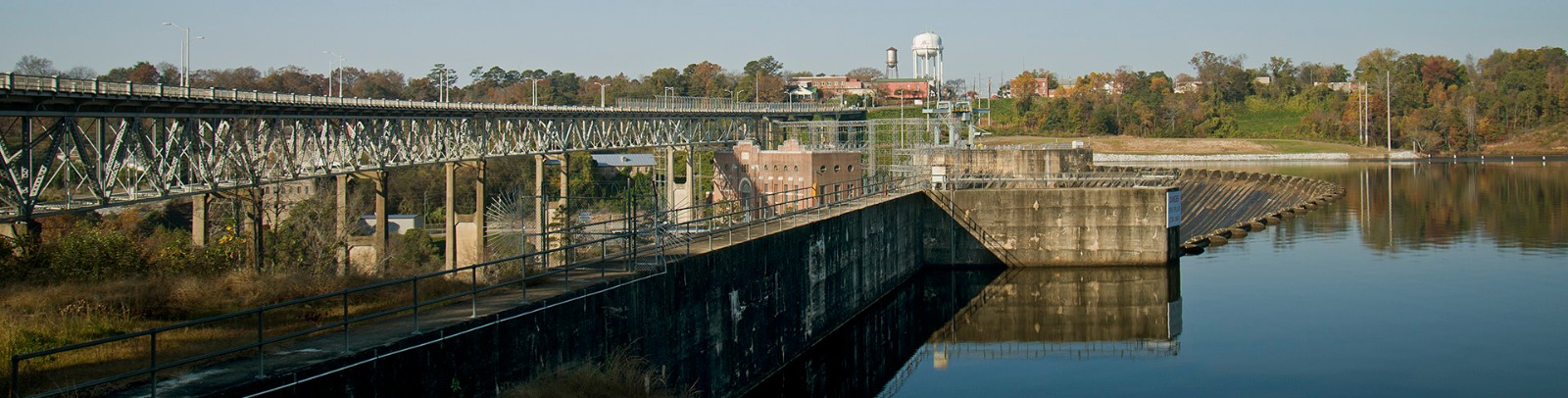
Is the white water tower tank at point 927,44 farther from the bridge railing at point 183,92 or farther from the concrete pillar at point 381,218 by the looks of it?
the concrete pillar at point 381,218

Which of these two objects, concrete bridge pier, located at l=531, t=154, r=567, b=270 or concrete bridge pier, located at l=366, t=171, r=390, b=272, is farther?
concrete bridge pier, located at l=366, t=171, r=390, b=272

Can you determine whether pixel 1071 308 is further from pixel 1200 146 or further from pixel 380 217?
pixel 1200 146

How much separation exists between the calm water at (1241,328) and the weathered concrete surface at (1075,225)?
4.09ft

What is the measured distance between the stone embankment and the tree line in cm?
6218

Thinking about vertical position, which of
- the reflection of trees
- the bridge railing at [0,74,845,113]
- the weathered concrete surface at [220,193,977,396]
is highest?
the bridge railing at [0,74,845,113]

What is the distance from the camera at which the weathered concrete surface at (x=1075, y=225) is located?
163 feet

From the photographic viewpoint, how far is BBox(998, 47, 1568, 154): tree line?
162m

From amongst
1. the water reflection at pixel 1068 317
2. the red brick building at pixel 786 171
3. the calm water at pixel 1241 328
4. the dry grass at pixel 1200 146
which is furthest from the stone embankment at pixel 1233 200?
the dry grass at pixel 1200 146

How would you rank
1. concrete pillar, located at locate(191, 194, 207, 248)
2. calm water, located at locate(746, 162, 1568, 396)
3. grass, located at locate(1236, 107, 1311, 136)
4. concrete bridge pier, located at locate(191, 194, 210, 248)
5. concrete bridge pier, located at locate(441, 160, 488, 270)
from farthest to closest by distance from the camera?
grass, located at locate(1236, 107, 1311, 136), concrete bridge pier, located at locate(441, 160, 488, 270), concrete bridge pier, located at locate(191, 194, 210, 248), concrete pillar, located at locate(191, 194, 207, 248), calm water, located at locate(746, 162, 1568, 396)

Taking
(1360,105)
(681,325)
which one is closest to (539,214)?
(681,325)

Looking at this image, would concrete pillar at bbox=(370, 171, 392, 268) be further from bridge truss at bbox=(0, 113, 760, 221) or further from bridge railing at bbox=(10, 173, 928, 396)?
bridge railing at bbox=(10, 173, 928, 396)

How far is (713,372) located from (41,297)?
465 inches

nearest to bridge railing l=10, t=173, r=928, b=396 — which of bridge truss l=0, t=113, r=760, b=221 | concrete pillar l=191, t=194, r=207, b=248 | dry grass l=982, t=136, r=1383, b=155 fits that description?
bridge truss l=0, t=113, r=760, b=221

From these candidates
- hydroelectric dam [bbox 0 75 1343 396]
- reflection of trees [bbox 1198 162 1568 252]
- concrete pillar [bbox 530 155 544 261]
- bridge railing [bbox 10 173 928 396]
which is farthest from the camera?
reflection of trees [bbox 1198 162 1568 252]
